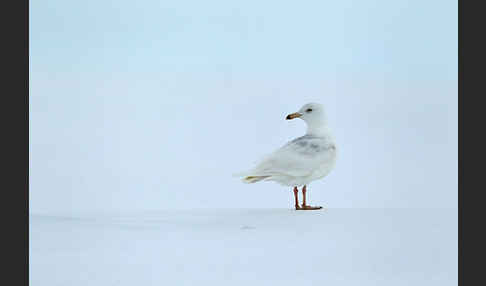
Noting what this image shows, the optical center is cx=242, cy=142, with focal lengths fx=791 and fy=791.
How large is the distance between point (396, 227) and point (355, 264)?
2.20 feet

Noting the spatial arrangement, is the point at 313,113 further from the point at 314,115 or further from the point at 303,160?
the point at 303,160

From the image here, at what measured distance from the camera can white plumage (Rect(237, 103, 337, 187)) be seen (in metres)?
4.90

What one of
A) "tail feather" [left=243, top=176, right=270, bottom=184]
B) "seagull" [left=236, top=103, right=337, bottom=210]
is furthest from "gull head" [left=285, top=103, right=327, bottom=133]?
"tail feather" [left=243, top=176, right=270, bottom=184]

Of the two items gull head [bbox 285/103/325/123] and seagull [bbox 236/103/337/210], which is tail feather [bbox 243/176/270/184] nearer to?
seagull [bbox 236/103/337/210]

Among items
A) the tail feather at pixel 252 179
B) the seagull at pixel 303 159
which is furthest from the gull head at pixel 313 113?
the tail feather at pixel 252 179

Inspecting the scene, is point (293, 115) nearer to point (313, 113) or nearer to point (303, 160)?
point (313, 113)

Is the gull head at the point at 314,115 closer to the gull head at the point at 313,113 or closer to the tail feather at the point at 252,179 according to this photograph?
the gull head at the point at 313,113

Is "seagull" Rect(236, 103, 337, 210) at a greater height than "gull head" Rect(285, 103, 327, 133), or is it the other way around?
"gull head" Rect(285, 103, 327, 133)

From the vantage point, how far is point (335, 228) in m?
4.66

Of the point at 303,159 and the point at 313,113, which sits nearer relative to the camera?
the point at 303,159

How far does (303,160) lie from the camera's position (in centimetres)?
490

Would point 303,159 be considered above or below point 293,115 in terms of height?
below

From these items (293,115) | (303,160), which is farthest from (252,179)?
(293,115)

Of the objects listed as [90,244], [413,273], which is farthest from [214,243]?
[413,273]
